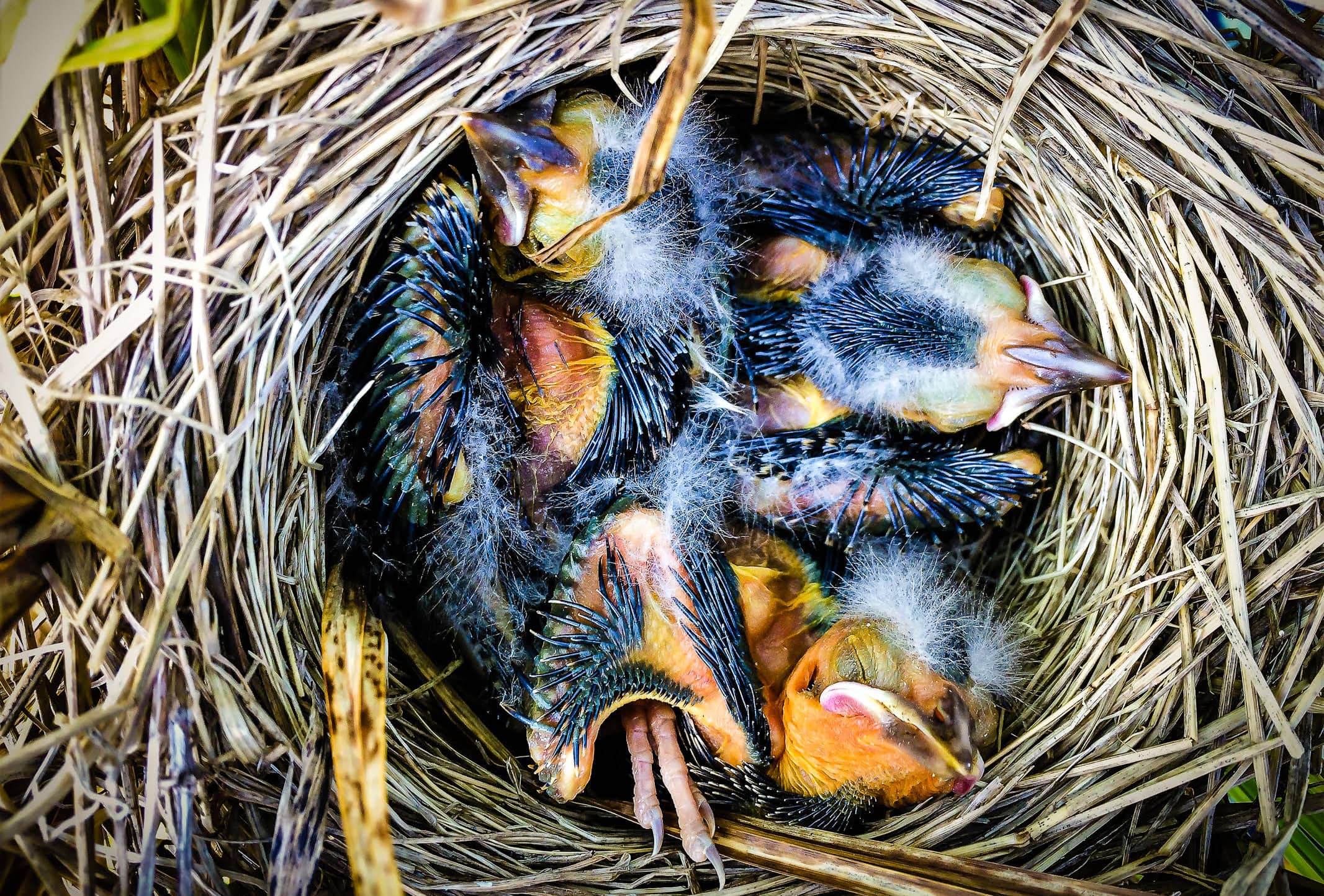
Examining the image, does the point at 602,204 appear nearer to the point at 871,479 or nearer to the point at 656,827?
the point at 871,479

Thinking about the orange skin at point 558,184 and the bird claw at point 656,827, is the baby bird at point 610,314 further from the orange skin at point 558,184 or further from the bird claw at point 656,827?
the bird claw at point 656,827

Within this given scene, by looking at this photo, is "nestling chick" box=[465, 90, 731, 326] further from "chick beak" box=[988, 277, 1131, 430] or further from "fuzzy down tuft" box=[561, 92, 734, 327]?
"chick beak" box=[988, 277, 1131, 430]

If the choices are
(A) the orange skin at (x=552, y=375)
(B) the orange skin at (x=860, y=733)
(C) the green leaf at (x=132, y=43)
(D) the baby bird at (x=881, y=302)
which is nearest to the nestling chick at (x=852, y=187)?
(D) the baby bird at (x=881, y=302)

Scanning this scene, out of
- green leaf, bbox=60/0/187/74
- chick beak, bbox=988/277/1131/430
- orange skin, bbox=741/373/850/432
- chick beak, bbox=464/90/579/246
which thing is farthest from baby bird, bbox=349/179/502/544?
chick beak, bbox=988/277/1131/430

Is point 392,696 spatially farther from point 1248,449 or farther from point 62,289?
point 1248,449

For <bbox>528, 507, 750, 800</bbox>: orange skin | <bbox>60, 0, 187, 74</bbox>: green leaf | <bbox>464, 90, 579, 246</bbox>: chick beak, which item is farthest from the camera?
<bbox>528, 507, 750, 800</bbox>: orange skin

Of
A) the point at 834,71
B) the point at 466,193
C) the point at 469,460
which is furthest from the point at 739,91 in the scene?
the point at 469,460
